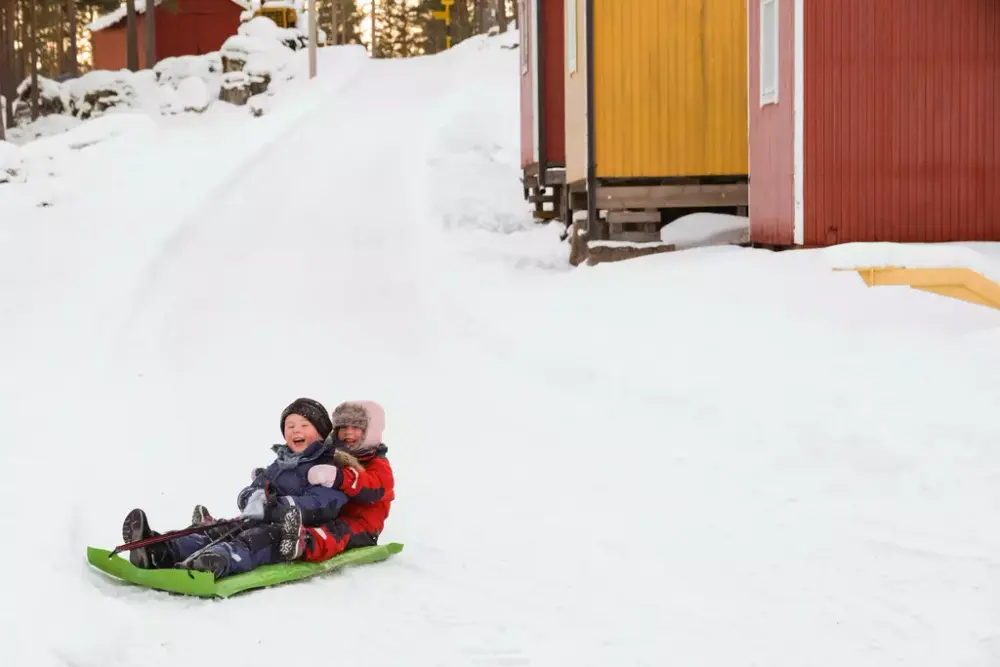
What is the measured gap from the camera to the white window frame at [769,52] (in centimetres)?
1347

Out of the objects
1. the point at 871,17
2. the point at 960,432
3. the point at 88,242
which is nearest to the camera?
the point at 960,432

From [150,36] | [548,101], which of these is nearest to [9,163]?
[548,101]

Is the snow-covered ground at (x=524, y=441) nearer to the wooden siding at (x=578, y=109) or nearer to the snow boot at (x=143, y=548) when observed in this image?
the snow boot at (x=143, y=548)

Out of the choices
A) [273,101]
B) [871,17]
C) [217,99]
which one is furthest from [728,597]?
[217,99]

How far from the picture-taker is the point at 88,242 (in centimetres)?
1747

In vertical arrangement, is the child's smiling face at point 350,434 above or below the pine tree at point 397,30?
below

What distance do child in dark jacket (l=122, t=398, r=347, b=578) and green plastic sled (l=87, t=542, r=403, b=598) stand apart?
1.9 inches

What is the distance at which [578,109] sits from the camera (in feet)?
58.4

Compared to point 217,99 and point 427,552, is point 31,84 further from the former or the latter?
point 427,552

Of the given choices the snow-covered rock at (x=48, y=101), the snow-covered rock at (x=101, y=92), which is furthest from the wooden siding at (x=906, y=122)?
the snow-covered rock at (x=48, y=101)

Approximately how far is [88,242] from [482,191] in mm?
8548

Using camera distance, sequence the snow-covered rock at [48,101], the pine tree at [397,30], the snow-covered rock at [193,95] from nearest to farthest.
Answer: the snow-covered rock at [193,95] < the snow-covered rock at [48,101] < the pine tree at [397,30]

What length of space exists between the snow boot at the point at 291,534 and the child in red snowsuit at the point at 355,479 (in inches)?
6.2

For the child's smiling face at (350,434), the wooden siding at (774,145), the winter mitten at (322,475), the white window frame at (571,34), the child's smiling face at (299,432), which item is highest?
the white window frame at (571,34)
